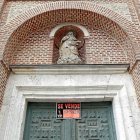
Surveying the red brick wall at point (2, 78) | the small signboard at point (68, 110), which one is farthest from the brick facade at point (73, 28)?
the small signboard at point (68, 110)

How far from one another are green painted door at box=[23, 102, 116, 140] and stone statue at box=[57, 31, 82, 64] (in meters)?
1.17

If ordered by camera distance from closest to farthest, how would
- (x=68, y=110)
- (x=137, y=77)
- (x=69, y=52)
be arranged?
(x=137, y=77)
(x=68, y=110)
(x=69, y=52)

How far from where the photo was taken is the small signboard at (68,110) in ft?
13.6

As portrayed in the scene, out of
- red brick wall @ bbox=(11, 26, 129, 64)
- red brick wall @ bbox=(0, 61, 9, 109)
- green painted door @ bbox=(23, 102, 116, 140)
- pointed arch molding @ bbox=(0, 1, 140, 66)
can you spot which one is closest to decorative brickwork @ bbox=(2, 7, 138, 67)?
pointed arch molding @ bbox=(0, 1, 140, 66)

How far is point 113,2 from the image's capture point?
17.4 feet

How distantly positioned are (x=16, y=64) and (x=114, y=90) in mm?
2655

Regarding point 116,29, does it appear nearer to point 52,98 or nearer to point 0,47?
point 52,98

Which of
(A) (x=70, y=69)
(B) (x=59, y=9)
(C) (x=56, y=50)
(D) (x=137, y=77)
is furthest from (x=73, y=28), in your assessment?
(D) (x=137, y=77)

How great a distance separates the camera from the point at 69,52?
471cm

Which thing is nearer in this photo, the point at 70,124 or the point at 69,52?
the point at 70,124

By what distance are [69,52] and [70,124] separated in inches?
75.5

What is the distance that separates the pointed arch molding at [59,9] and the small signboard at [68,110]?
68.4 inches

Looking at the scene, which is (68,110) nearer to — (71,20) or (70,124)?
(70,124)

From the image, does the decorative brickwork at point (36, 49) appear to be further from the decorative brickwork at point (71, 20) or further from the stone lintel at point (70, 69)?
the stone lintel at point (70, 69)
